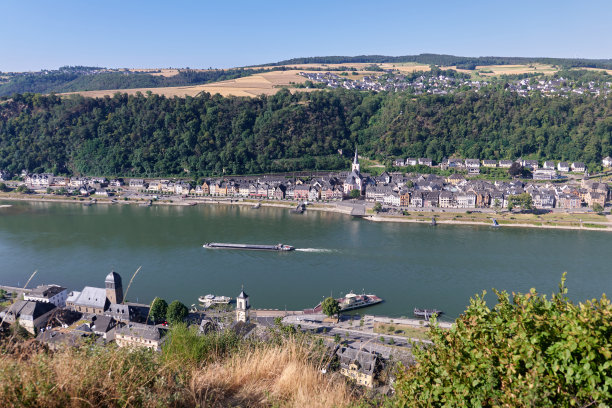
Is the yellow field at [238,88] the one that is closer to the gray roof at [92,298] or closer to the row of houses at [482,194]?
the row of houses at [482,194]

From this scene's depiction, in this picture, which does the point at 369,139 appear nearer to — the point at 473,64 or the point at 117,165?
the point at 117,165

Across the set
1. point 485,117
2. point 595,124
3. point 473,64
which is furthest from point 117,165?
point 473,64

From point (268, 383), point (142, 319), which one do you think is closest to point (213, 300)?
point (142, 319)

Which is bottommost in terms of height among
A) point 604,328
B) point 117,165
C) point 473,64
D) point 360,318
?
point 360,318

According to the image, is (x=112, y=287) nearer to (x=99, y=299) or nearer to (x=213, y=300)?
(x=99, y=299)

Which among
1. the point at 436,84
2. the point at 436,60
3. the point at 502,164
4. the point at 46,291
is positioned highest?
the point at 436,60

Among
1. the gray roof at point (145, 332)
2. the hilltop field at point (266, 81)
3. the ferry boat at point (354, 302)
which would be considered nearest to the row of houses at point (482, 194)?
the ferry boat at point (354, 302)
